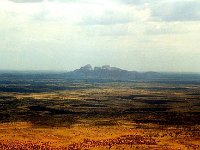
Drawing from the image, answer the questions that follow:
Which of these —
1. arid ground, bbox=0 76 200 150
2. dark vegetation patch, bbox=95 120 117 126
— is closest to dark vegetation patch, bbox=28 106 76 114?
arid ground, bbox=0 76 200 150

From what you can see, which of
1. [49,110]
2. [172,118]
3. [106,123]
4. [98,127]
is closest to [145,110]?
[172,118]

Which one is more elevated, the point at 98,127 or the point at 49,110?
the point at 49,110

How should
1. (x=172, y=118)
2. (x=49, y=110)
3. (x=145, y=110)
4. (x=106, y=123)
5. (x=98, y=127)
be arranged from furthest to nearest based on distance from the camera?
(x=145, y=110) < (x=49, y=110) < (x=172, y=118) < (x=106, y=123) < (x=98, y=127)

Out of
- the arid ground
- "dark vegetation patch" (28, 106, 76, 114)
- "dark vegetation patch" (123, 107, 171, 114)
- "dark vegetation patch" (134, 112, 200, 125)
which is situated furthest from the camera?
"dark vegetation patch" (123, 107, 171, 114)

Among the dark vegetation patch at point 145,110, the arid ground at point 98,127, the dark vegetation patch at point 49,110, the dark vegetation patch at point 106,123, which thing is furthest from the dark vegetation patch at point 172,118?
the dark vegetation patch at point 49,110

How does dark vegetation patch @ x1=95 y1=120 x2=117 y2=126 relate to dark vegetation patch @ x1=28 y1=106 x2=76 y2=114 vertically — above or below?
below

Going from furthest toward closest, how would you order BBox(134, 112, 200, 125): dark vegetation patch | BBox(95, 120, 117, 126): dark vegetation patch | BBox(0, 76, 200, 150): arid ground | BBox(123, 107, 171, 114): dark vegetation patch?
BBox(123, 107, 171, 114): dark vegetation patch
BBox(134, 112, 200, 125): dark vegetation patch
BBox(95, 120, 117, 126): dark vegetation patch
BBox(0, 76, 200, 150): arid ground

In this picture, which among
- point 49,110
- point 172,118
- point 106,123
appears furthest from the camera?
point 49,110

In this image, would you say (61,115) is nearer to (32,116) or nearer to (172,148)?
(32,116)

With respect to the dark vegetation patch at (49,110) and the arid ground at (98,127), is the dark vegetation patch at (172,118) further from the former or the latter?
the dark vegetation patch at (49,110)

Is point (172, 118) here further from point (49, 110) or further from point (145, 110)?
point (49, 110)

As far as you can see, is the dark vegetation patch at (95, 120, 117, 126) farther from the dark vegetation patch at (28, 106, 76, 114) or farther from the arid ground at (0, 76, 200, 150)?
the dark vegetation patch at (28, 106, 76, 114)
